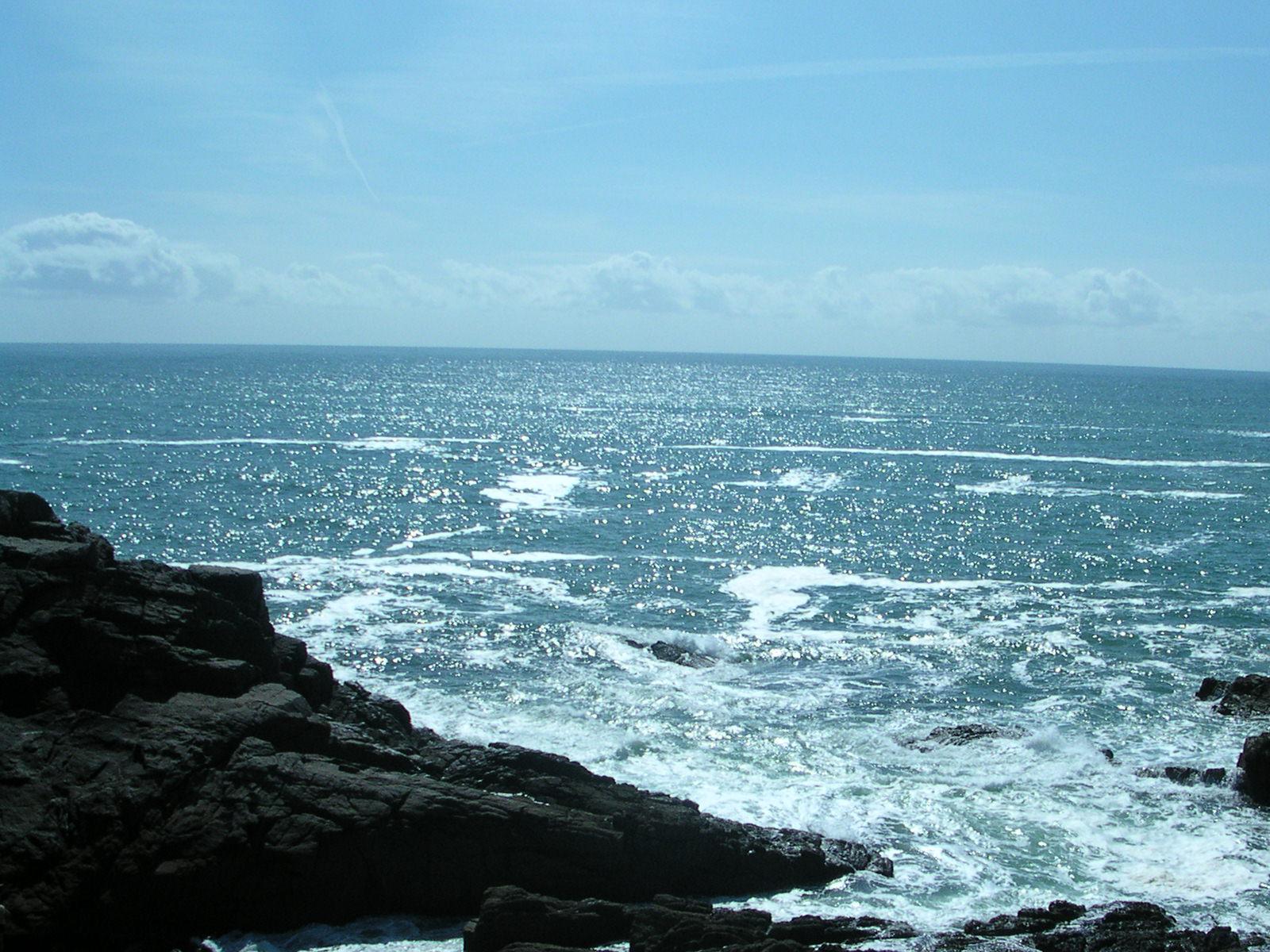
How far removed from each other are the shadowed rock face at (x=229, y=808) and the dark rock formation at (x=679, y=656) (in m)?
15.7

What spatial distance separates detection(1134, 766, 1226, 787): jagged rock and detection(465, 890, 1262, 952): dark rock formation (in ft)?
29.9

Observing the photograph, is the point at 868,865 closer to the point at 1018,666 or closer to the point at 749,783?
the point at 749,783

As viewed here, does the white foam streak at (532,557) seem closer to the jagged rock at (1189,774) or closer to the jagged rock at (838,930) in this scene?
the jagged rock at (1189,774)

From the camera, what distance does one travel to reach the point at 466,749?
94.6ft

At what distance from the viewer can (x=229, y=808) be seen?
23.4 meters

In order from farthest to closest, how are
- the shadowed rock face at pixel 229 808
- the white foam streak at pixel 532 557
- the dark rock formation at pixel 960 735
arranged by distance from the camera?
the white foam streak at pixel 532 557
the dark rock formation at pixel 960 735
the shadowed rock face at pixel 229 808

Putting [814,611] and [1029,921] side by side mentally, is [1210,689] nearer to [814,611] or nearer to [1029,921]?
[814,611]

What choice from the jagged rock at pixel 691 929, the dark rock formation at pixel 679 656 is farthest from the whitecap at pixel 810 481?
the jagged rock at pixel 691 929

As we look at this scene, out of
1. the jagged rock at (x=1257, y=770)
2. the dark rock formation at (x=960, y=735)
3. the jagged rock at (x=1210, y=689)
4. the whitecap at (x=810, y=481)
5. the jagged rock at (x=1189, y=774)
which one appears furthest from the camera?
the whitecap at (x=810, y=481)

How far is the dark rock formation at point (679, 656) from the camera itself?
4353cm

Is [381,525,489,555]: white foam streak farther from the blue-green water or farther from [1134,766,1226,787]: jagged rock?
[1134,766,1226,787]: jagged rock

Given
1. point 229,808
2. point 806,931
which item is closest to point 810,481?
point 806,931

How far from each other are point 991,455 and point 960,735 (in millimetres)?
85084

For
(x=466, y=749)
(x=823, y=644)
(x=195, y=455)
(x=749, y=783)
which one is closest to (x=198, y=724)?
(x=466, y=749)
